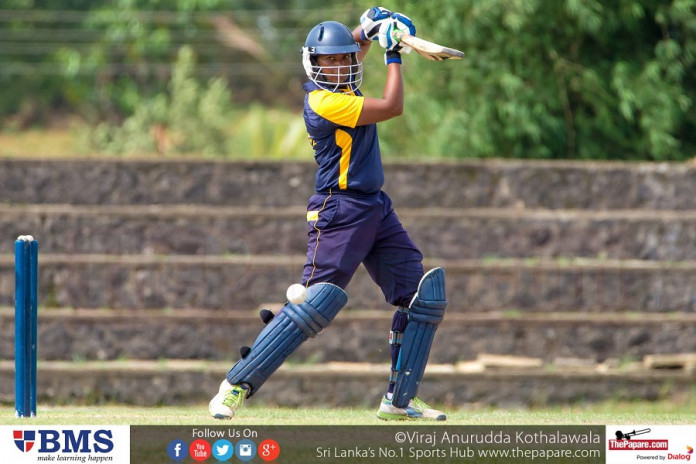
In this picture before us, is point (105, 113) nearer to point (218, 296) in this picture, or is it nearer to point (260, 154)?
point (260, 154)

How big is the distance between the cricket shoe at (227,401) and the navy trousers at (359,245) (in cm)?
70

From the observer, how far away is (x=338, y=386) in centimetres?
1316

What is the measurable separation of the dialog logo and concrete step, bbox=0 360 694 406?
7419 millimetres

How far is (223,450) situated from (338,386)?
7.57 m

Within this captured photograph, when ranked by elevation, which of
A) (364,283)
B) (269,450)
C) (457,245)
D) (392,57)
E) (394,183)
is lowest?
(269,450)

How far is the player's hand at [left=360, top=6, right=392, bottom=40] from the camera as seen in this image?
21.4 ft

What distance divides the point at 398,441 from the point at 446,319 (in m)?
7.66

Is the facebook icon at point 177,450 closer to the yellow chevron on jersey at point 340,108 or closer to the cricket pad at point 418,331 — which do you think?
the cricket pad at point 418,331

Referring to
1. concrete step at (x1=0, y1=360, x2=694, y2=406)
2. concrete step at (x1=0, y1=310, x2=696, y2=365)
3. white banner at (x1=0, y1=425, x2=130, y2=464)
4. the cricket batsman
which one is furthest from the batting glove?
concrete step at (x1=0, y1=310, x2=696, y2=365)

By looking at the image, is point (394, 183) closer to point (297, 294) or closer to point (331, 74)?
point (331, 74)

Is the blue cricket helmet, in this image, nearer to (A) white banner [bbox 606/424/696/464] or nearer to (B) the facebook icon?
(B) the facebook icon

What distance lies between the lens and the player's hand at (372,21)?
6.54 m

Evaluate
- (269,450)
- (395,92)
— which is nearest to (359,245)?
(395,92)

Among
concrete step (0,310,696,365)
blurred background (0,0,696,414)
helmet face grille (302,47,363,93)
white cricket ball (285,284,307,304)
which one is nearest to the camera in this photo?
white cricket ball (285,284,307,304)
